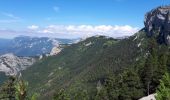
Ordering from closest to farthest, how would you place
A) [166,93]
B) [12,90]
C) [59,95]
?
[166,93] < [12,90] < [59,95]

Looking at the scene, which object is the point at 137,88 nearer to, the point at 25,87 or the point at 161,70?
the point at 161,70

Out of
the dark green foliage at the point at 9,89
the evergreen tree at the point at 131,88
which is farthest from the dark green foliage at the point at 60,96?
the evergreen tree at the point at 131,88

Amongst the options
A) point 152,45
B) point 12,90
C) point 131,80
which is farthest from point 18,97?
point 152,45

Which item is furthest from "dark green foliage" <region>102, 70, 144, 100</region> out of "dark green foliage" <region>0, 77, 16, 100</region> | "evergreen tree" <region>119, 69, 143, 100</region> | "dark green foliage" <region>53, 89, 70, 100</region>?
"dark green foliage" <region>0, 77, 16, 100</region>

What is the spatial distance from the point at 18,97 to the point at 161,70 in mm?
71217

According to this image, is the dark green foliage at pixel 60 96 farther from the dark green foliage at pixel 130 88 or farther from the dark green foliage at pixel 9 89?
the dark green foliage at pixel 130 88

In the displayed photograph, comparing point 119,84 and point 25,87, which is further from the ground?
point 25,87

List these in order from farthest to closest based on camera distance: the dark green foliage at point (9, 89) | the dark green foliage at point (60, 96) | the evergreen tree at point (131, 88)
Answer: the evergreen tree at point (131, 88)
the dark green foliage at point (60, 96)
the dark green foliage at point (9, 89)

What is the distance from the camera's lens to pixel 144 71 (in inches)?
4392

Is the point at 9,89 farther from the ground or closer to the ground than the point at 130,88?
farther from the ground

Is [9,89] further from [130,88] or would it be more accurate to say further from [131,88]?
[130,88]

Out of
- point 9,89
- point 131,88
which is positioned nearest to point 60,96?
point 9,89

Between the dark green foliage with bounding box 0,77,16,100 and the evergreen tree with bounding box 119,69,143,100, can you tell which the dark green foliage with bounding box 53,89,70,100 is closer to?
the dark green foliage with bounding box 0,77,16,100

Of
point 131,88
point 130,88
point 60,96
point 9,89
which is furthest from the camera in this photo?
point 130,88
